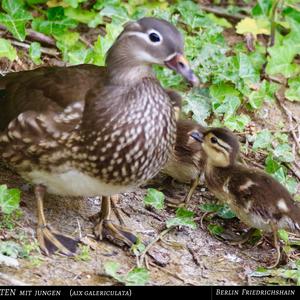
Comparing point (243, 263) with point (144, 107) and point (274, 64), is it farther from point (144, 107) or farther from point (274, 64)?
point (274, 64)

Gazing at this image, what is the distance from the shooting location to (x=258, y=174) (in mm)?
4922

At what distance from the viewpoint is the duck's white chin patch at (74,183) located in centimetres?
437

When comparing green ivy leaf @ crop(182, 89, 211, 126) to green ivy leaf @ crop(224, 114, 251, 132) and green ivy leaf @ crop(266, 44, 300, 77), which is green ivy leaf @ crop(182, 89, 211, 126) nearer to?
green ivy leaf @ crop(224, 114, 251, 132)

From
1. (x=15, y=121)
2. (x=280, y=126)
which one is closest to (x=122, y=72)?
(x=15, y=121)

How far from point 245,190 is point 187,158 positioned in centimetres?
60

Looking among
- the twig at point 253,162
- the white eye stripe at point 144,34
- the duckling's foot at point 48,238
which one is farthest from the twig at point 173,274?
the twig at point 253,162

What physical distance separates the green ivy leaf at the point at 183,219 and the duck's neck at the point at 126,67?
0.96 metres

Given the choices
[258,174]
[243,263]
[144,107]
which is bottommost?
[243,263]

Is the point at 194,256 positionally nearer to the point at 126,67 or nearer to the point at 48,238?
the point at 48,238

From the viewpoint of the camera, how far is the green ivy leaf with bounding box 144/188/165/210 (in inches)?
196

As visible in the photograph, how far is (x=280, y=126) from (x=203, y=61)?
0.72m

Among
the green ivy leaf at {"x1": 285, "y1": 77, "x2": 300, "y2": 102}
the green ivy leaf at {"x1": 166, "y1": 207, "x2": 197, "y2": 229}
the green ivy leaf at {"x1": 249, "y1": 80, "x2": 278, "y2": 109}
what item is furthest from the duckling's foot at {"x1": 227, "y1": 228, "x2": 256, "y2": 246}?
the green ivy leaf at {"x1": 285, "y1": 77, "x2": 300, "y2": 102}

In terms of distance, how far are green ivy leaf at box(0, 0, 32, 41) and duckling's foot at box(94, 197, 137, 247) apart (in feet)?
5.20

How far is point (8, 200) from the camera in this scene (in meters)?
4.52
